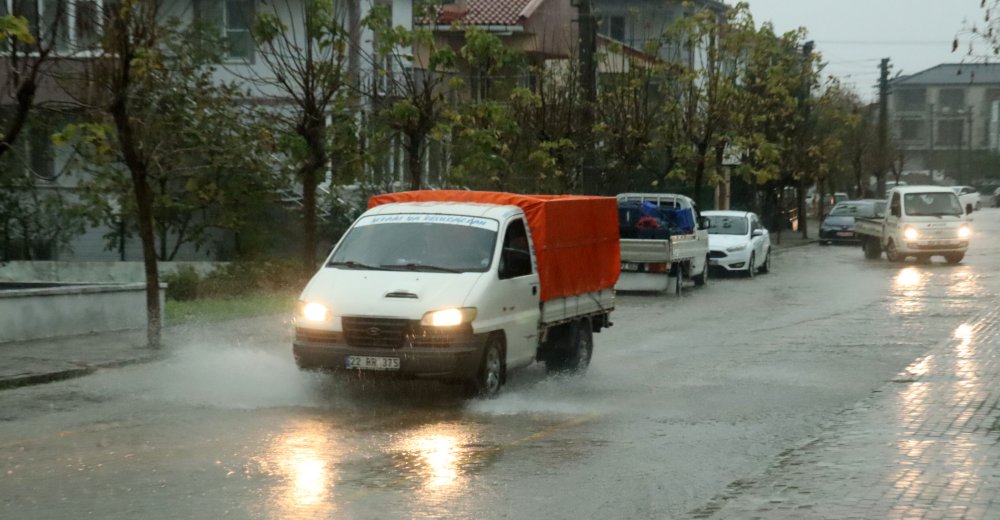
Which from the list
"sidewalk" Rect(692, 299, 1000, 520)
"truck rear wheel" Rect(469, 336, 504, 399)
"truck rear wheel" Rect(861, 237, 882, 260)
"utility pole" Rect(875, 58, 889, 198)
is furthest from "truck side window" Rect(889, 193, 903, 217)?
"utility pole" Rect(875, 58, 889, 198)

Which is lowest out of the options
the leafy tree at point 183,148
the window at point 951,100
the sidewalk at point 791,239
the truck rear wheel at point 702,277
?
the sidewalk at point 791,239

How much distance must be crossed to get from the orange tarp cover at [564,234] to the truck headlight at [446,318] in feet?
6.01

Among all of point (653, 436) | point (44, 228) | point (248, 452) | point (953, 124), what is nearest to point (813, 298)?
point (44, 228)

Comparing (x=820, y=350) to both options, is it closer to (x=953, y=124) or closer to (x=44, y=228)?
(x=44, y=228)

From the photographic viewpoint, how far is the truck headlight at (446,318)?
487 inches

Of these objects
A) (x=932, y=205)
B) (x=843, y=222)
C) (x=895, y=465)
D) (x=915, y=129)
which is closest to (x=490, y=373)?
(x=895, y=465)

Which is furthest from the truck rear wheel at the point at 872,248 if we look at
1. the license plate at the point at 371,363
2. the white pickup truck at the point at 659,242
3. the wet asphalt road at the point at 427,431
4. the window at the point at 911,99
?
the window at the point at 911,99

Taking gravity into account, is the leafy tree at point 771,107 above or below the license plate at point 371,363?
above

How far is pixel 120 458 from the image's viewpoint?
32.7 feet

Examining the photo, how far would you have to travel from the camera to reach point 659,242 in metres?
27.4

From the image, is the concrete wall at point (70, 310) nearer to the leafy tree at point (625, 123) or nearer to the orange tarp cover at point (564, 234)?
the orange tarp cover at point (564, 234)

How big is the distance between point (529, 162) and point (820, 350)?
15884 millimetres

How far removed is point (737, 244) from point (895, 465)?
79.9 feet

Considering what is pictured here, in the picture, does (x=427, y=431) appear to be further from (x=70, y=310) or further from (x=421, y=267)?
(x=70, y=310)
